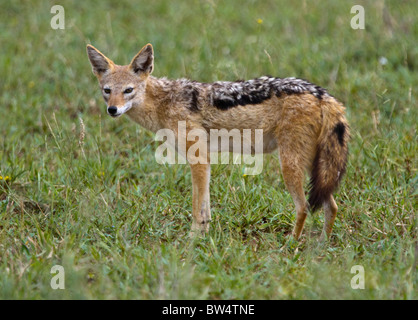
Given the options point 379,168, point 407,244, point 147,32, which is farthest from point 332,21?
point 407,244

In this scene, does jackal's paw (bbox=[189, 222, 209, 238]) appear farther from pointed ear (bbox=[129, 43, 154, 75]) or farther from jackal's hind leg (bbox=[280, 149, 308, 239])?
pointed ear (bbox=[129, 43, 154, 75])

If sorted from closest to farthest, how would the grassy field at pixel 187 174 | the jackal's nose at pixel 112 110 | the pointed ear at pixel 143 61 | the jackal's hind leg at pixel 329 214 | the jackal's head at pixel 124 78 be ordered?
the grassy field at pixel 187 174
the jackal's hind leg at pixel 329 214
the jackal's nose at pixel 112 110
the jackal's head at pixel 124 78
the pointed ear at pixel 143 61

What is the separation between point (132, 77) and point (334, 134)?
2116mm

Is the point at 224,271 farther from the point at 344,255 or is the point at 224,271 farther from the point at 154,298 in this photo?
the point at 344,255

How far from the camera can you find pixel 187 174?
635 cm

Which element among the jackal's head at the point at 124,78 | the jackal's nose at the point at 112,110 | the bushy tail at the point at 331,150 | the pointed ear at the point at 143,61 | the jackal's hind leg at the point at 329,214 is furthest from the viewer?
the pointed ear at the point at 143,61

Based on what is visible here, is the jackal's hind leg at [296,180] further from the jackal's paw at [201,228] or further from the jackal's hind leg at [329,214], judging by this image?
the jackal's paw at [201,228]

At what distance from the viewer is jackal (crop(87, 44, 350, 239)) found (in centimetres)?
516

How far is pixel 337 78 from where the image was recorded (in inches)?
325

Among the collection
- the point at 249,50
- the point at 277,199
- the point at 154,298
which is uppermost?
the point at 249,50

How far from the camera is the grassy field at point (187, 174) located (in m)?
4.32

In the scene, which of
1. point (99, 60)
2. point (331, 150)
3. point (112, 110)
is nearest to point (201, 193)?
point (112, 110)

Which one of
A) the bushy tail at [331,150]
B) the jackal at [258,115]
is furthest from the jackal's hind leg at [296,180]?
the bushy tail at [331,150]

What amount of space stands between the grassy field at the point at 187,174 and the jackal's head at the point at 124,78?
0.52 metres
